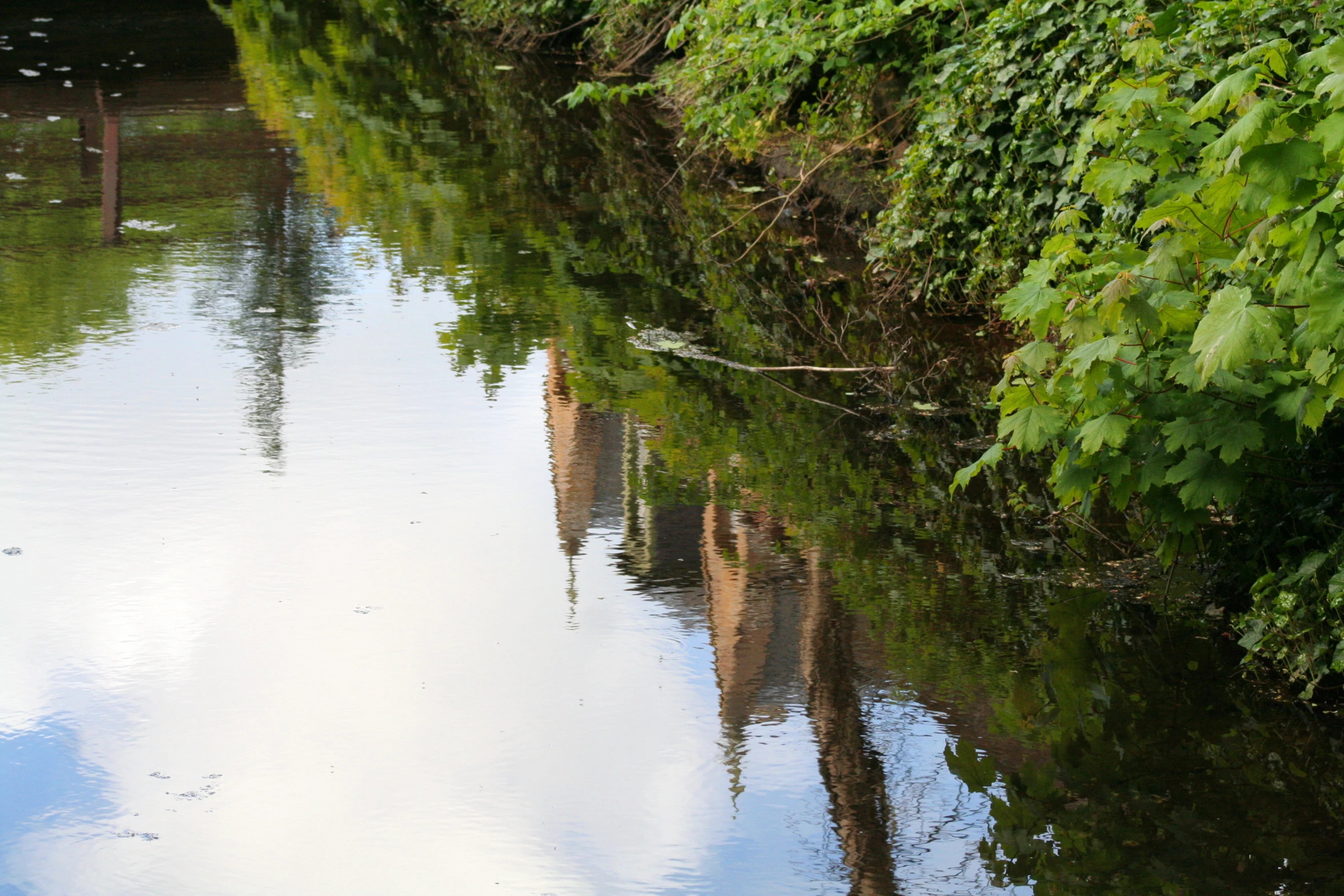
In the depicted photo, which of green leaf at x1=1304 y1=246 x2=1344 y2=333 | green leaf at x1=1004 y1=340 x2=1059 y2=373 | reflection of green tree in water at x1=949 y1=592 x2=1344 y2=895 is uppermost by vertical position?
green leaf at x1=1304 y1=246 x2=1344 y2=333

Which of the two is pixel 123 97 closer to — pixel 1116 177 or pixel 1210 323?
pixel 1116 177

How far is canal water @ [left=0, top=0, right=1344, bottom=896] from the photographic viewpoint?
152 inches

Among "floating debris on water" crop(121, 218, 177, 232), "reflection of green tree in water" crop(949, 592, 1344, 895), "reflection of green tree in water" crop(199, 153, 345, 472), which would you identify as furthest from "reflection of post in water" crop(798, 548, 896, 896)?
"floating debris on water" crop(121, 218, 177, 232)

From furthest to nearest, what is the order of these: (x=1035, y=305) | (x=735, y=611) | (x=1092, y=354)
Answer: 1. (x=735, y=611)
2. (x=1035, y=305)
3. (x=1092, y=354)

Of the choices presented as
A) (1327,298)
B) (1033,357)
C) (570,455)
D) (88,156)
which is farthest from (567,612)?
(88,156)

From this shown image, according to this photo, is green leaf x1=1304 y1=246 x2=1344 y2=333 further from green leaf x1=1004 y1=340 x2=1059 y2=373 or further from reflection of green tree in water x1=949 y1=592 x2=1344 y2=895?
reflection of green tree in water x1=949 y1=592 x2=1344 y2=895

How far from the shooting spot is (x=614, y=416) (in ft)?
22.9

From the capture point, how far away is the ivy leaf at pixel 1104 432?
422 cm

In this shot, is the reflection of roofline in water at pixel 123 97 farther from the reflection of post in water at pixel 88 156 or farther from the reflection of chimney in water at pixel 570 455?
the reflection of chimney in water at pixel 570 455

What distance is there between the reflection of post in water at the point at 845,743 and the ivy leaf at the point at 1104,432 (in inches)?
43.0

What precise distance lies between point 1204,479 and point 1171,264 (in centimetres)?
67

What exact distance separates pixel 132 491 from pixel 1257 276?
454 centimetres

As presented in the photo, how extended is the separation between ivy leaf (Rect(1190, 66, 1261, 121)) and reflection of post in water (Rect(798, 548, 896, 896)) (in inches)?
80.5

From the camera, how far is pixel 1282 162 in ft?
12.2
